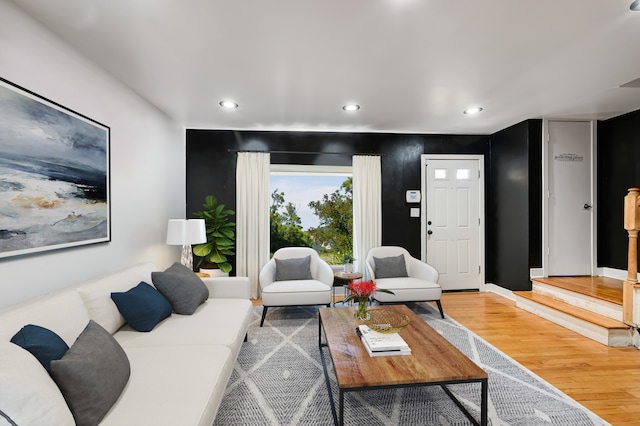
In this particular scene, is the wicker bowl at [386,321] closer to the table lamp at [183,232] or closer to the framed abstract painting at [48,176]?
the table lamp at [183,232]

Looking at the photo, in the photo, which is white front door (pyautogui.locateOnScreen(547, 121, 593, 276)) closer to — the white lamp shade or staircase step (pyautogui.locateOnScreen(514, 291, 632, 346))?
staircase step (pyautogui.locateOnScreen(514, 291, 632, 346))

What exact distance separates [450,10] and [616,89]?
2583 mm

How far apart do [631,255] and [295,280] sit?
3451mm

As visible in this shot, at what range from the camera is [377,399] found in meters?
1.96

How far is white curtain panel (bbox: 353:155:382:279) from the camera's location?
440 centimetres

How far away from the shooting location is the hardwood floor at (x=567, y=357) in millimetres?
1966

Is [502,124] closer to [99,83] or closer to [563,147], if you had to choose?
[563,147]

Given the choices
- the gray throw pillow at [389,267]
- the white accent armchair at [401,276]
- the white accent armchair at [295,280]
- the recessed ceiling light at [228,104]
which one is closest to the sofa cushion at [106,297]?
the white accent armchair at [295,280]

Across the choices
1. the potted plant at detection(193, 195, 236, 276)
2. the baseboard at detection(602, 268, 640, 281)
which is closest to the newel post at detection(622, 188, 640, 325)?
the baseboard at detection(602, 268, 640, 281)

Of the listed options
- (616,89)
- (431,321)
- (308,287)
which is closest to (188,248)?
(308,287)

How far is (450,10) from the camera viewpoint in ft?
5.77

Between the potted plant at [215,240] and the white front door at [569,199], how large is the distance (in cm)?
436

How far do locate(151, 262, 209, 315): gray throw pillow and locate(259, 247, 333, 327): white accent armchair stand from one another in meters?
0.93

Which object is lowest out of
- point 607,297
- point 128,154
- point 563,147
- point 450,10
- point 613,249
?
point 607,297
